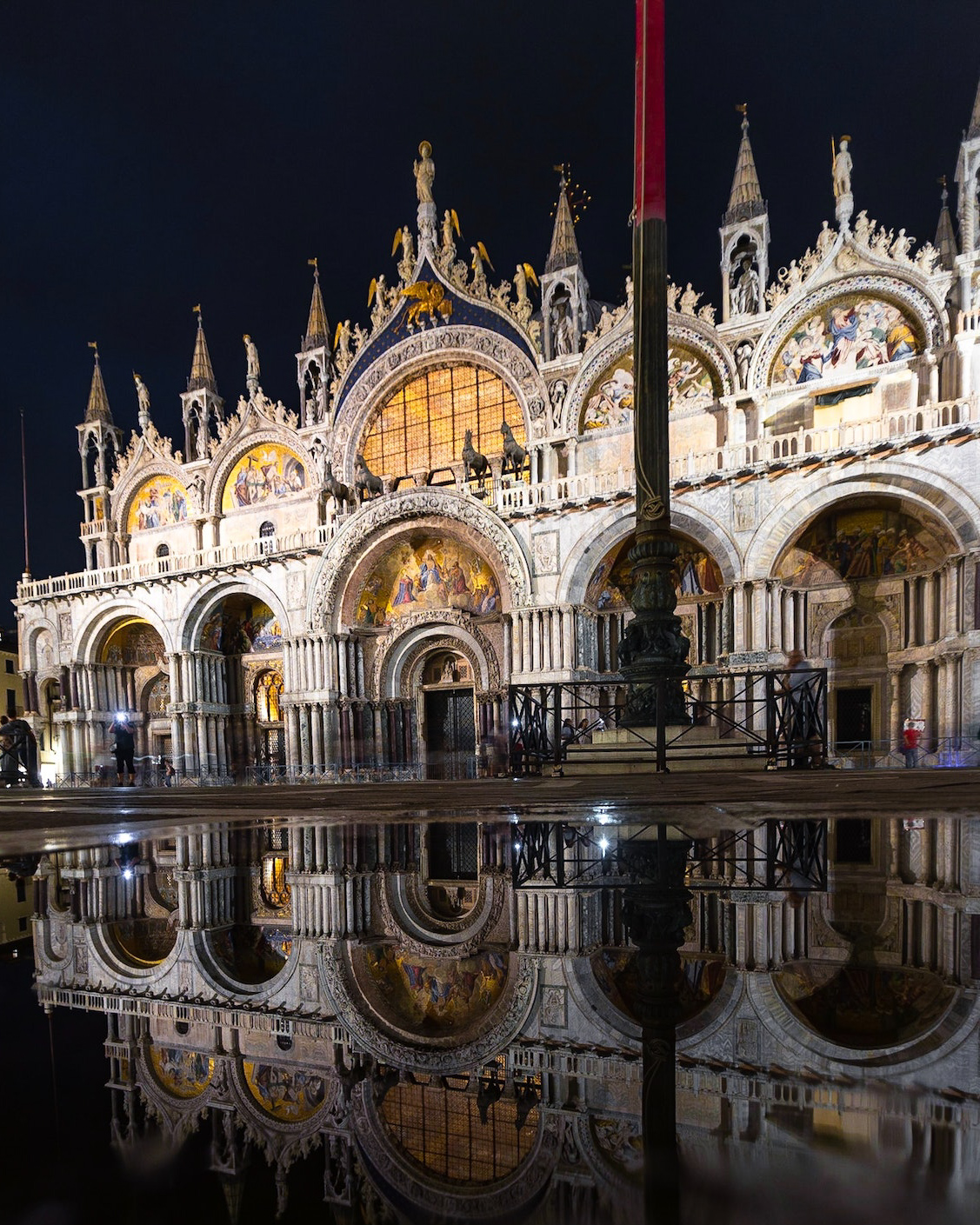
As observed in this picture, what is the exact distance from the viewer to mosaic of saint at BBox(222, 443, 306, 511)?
20.5 metres

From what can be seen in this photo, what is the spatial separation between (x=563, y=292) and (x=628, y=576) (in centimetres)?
776

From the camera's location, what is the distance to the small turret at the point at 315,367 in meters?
20.2

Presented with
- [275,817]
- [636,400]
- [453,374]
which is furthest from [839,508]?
[275,817]

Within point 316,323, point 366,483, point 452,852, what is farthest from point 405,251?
point 452,852

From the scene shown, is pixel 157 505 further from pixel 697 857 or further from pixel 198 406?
pixel 697 857

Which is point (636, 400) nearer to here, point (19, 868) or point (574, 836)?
point (574, 836)

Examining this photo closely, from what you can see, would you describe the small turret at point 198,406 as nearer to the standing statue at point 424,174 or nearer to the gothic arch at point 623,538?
the standing statue at point 424,174

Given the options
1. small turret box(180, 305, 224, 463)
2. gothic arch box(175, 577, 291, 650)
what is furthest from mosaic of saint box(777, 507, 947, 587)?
small turret box(180, 305, 224, 463)

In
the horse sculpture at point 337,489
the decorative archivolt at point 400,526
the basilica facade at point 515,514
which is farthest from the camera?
the horse sculpture at point 337,489

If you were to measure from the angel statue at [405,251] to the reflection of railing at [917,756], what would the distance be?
1573 centimetres

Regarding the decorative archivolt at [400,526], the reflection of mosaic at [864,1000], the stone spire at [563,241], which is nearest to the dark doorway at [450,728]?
the decorative archivolt at [400,526]

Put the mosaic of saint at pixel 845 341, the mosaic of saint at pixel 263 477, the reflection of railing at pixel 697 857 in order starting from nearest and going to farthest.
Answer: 1. the reflection of railing at pixel 697 857
2. the mosaic of saint at pixel 845 341
3. the mosaic of saint at pixel 263 477

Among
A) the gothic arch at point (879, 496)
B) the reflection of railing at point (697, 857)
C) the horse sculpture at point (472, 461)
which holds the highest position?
the horse sculpture at point (472, 461)

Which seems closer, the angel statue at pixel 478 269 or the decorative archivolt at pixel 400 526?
the decorative archivolt at pixel 400 526
